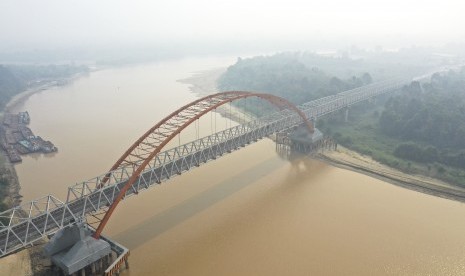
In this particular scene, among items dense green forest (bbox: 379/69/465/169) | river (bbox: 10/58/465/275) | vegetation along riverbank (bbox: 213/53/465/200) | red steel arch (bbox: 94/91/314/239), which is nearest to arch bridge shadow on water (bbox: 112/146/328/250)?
river (bbox: 10/58/465/275)

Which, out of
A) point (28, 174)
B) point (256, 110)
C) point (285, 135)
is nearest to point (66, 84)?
point (256, 110)

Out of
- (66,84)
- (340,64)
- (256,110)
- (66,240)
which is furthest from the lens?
(340,64)

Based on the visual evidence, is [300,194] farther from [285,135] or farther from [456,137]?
[456,137]

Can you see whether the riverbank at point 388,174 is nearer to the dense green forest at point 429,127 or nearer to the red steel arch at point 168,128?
the dense green forest at point 429,127

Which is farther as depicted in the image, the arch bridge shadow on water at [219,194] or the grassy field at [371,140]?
the grassy field at [371,140]

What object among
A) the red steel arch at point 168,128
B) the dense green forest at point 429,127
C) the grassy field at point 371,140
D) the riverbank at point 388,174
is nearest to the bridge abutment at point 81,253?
the red steel arch at point 168,128

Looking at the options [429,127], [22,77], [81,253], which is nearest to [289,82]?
[429,127]
